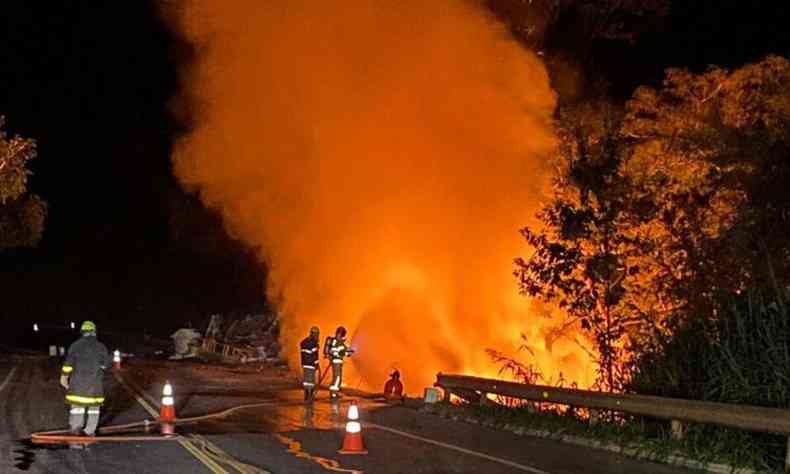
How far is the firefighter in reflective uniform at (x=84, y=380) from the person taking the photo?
11.2 m

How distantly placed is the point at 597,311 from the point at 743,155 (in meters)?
4.57

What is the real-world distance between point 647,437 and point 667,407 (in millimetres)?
722

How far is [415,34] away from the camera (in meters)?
24.7

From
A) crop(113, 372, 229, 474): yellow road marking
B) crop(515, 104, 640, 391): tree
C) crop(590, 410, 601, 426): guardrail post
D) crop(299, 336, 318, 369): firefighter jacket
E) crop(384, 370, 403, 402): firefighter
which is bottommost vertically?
crop(113, 372, 229, 474): yellow road marking

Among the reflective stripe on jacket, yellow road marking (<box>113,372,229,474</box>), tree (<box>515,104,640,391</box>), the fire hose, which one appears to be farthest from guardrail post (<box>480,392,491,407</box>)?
yellow road marking (<box>113,372,229,474</box>)

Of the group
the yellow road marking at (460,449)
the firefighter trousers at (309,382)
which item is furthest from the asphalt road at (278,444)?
the firefighter trousers at (309,382)

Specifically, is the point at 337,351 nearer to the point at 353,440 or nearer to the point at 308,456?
the point at 353,440

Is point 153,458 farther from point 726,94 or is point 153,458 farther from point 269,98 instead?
point 269,98

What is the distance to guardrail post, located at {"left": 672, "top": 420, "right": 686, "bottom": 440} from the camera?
36.7 feet

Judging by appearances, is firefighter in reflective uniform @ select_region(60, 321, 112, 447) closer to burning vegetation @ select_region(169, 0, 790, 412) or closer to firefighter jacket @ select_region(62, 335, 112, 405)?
firefighter jacket @ select_region(62, 335, 112, 405)

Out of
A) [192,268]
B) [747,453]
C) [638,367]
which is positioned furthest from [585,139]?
[192,268]

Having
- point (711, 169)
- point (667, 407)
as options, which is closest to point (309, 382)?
point (667, 407)

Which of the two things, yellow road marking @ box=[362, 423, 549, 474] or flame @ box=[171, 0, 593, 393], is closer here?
yellow road marking @ box=[362, 423, 549, 474]

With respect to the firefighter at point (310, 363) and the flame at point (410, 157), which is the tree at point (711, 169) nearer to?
the flame at point (410, 157)
